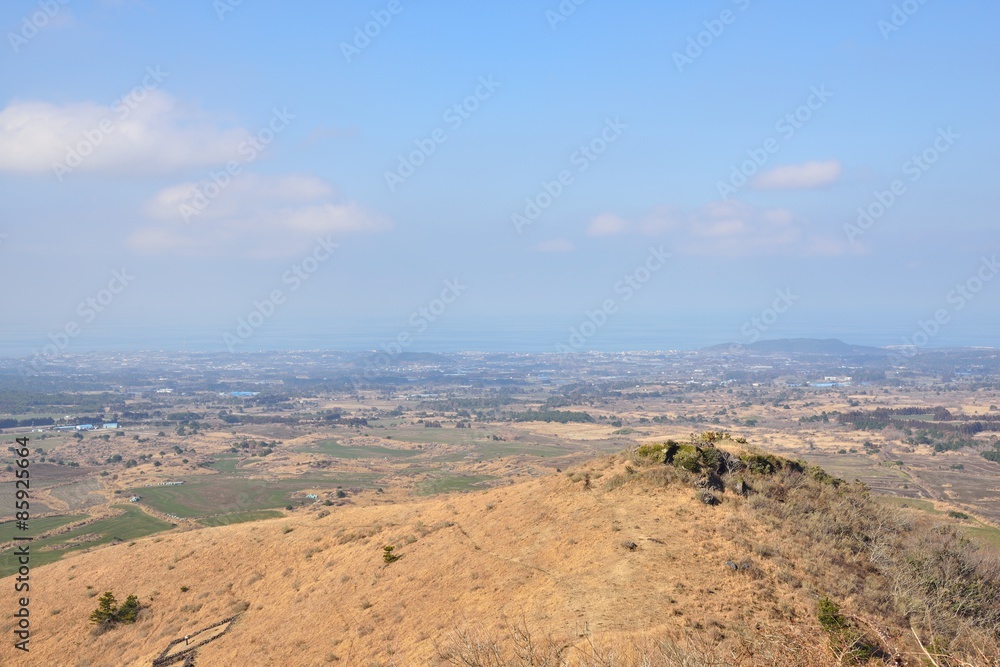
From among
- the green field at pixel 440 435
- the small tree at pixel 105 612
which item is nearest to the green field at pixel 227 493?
the green field at pixel 440 435

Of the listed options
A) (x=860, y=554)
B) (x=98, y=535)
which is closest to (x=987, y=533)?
(x=860, y=554)

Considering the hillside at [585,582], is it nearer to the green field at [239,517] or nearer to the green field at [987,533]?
the green field at [987,533]

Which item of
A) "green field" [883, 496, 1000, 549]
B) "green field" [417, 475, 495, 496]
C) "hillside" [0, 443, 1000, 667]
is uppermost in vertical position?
"hillside" [0, 443, 1000, 667]

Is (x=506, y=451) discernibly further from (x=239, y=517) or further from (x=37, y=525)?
(x=37, y=525)

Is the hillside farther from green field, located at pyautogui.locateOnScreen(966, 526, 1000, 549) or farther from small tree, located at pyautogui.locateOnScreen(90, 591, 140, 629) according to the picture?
green field, located at pyautogui.locateOnScreen(966, 526, 1000, 549)

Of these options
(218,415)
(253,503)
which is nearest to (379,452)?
(253,503)

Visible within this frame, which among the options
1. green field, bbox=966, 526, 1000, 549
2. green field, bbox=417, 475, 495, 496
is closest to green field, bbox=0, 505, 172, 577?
green field, bbox=417, 475, 495, 496
